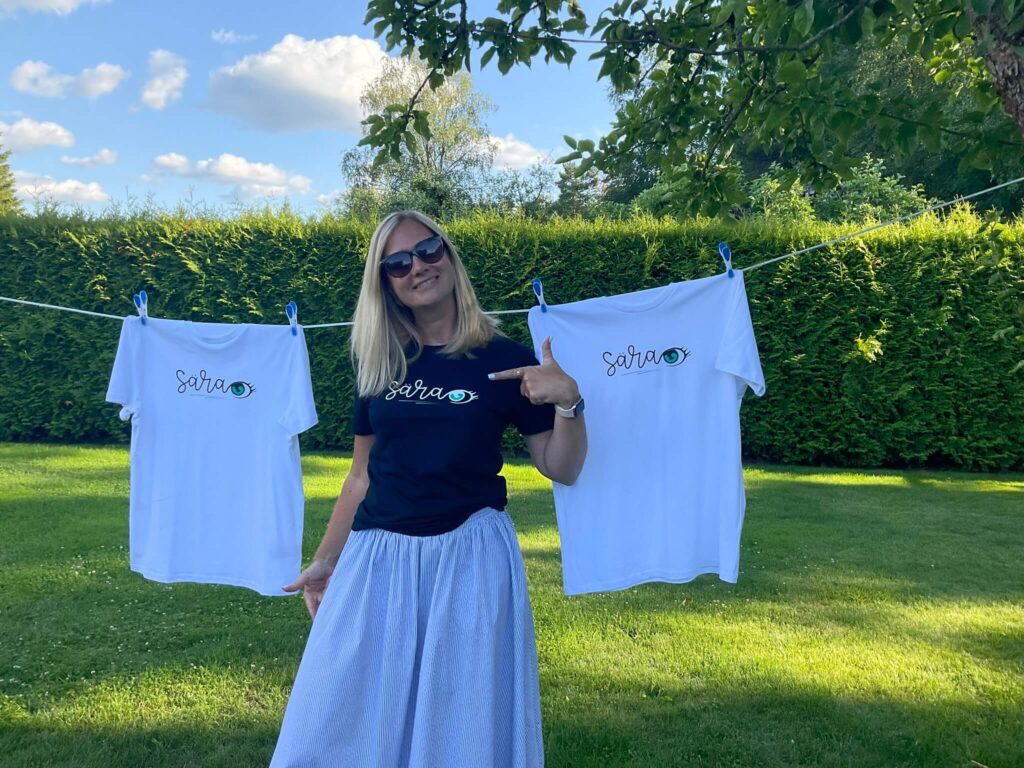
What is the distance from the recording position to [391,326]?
2078 millimetres

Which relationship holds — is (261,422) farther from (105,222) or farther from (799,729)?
(105,222)

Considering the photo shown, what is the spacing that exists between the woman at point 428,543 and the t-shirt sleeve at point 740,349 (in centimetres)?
126

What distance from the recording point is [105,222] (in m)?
9.37

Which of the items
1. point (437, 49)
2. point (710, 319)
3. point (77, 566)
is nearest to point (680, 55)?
point (437, 49)

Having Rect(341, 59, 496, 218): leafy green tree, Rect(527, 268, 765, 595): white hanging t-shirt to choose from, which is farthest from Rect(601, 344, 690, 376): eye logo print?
Rect(341, 59, 496, 218): leafy green tree

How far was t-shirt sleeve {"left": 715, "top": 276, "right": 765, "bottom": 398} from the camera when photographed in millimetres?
3000

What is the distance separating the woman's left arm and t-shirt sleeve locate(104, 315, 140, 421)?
233 cm

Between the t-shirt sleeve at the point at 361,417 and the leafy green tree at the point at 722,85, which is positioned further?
the leafy green tree at the point at 722,85

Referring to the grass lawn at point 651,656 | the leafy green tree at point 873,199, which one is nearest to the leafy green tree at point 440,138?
the leafy green tree at point 873,199

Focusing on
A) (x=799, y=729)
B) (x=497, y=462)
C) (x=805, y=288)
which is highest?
(x=805, y=288)

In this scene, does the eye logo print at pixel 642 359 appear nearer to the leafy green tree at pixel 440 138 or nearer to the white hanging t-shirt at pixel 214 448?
the white hanging t-shirt at pixel 214 448

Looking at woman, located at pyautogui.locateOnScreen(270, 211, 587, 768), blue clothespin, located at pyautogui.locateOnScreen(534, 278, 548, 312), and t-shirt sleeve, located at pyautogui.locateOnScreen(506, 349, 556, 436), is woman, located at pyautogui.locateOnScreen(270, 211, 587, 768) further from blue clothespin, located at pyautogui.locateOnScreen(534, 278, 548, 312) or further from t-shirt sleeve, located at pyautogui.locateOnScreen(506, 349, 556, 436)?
blue clothespin, located at pyautogui.locateOnScreen(534, 278, 548, 312)

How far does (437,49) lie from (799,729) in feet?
11.1

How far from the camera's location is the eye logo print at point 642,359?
3176 millimetres
